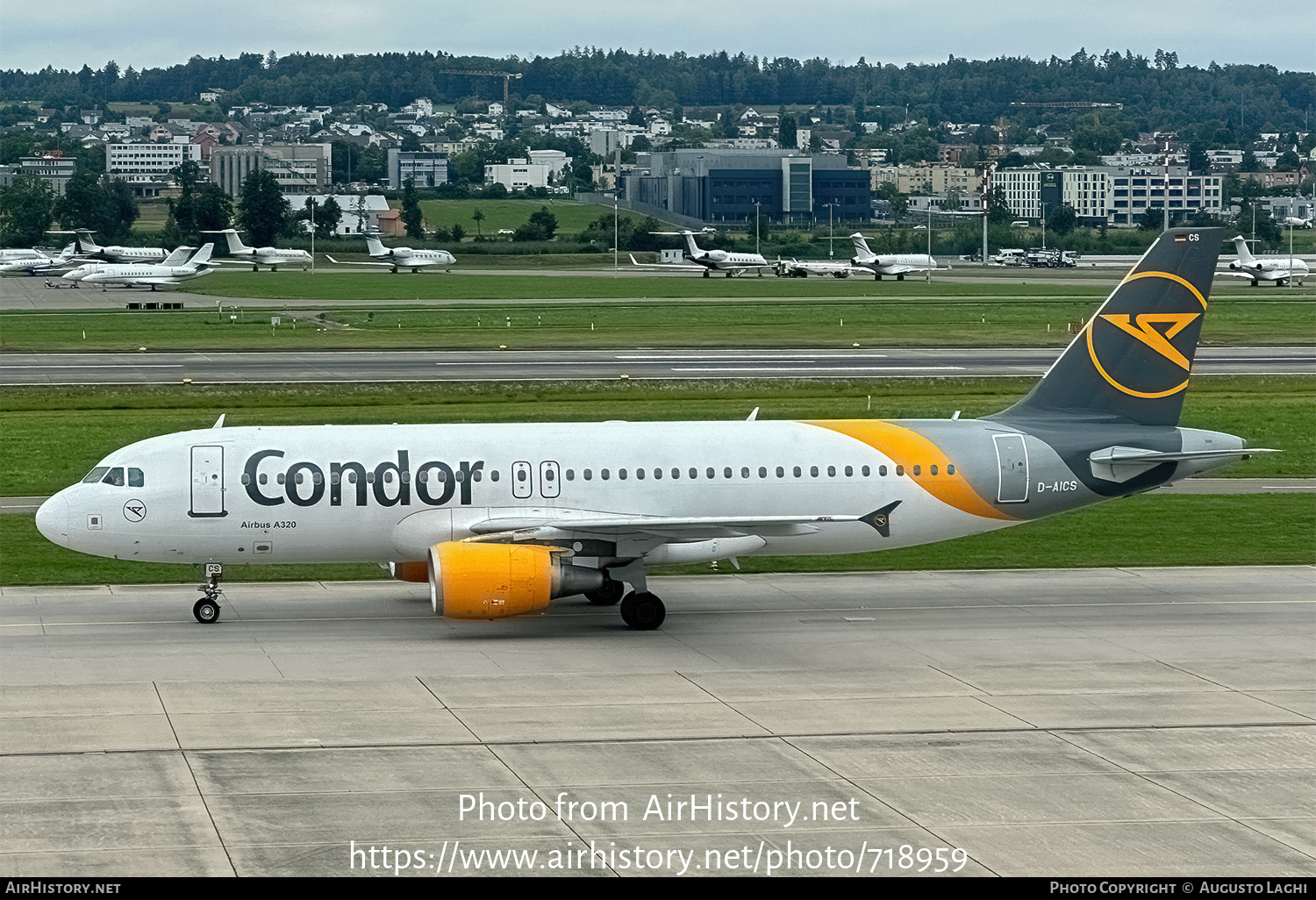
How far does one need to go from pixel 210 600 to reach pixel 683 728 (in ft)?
41.3

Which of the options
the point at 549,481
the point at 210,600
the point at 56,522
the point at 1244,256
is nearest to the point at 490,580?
the point at 549,481

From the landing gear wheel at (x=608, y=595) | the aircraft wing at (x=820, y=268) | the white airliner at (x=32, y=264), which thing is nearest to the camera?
the landing gear wheel at (x=608, y=595)

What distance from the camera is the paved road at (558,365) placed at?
76688 millimetres

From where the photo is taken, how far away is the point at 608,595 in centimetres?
3578

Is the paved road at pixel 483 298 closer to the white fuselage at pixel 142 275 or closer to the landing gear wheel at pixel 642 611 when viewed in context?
the white fuselage at pixel 142 275

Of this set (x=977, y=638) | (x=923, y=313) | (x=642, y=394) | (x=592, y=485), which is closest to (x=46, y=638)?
(x=592, y=485)

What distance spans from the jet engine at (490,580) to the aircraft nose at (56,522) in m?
7.50

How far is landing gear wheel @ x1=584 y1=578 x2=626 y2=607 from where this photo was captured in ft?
113

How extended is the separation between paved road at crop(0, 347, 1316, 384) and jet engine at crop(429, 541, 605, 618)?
42.9m

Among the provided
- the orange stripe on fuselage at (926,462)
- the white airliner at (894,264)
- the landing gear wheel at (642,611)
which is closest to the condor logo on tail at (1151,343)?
the orange stripe on fuselage at (926,462)

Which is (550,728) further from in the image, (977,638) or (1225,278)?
(1225,278)

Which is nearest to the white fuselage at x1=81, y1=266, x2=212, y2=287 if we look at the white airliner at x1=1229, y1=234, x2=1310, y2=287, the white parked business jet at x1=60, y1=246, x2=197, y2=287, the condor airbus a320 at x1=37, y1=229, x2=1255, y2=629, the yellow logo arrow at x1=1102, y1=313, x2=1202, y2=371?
the white parked business jet at x1=60, y1=246, x2=197, y2=287

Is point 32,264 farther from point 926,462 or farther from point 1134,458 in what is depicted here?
point 1134,458

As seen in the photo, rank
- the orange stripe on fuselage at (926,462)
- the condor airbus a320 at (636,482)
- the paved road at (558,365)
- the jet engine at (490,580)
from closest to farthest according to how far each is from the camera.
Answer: the jet engine at (490,580) < the condor airbus a320 at (636,482) < the orange stripe on fuselage at (926,462) < the paved road at (558,365)
